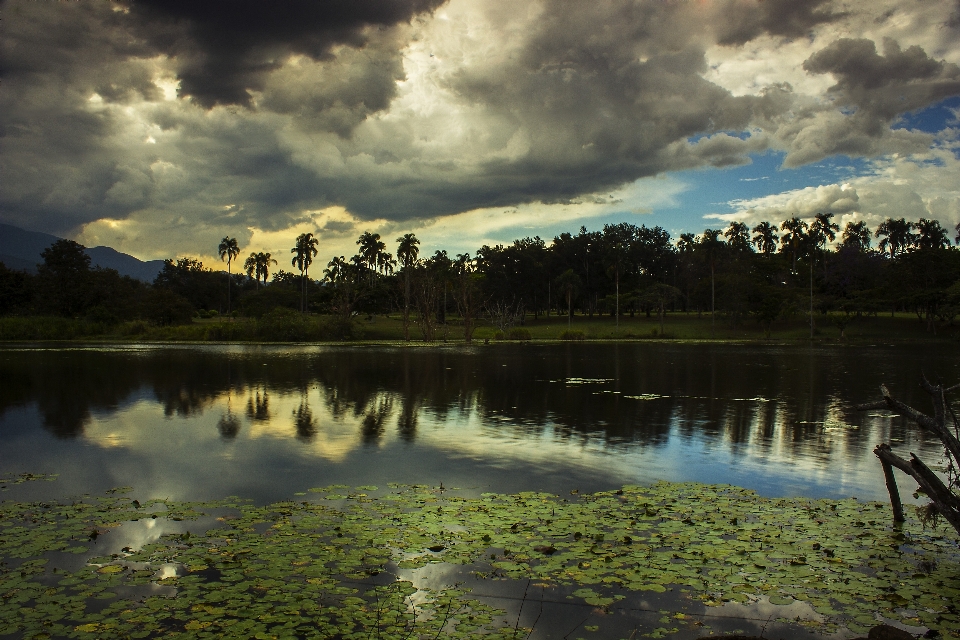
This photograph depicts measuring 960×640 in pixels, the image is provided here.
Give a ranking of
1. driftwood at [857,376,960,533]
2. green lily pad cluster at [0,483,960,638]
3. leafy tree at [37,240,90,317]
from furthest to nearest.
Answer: leafy tree at [37,240,90,317]
driftwood at [857,376,960,533]
green lily pad cluster at [0,483,960,638]

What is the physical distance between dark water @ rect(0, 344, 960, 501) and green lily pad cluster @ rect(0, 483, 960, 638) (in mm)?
1384

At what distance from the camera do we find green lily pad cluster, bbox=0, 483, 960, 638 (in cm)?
608

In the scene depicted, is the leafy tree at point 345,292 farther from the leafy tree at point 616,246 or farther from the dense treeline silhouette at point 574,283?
the leafy tree at point 616,246

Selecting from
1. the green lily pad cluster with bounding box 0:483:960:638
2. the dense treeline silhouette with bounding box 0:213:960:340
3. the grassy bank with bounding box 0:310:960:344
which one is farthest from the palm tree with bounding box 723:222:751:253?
the green lily pad cluster with bounding box 0:483:960:638

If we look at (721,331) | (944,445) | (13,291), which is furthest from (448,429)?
(13,291)

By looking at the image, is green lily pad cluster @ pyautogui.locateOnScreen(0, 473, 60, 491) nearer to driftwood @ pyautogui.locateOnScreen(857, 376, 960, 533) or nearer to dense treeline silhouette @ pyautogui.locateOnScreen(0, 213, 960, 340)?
driftwood @ pyautogui.locateOnScreen(857, 376, 960, 533)

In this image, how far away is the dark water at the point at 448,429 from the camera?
11945 millimetres

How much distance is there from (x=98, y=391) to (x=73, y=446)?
448 inches

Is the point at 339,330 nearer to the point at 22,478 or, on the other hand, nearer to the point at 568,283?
the point at 568,283

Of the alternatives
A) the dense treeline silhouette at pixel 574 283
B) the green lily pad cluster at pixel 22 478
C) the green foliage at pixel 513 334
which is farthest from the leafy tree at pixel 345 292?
the green lily pad cluster at pixel 22 478

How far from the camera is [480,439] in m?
15.7

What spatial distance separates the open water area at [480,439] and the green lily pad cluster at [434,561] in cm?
35

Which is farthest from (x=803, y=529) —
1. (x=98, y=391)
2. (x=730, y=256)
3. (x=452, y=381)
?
(x=730, y=256)

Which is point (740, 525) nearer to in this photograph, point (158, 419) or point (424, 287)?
point (158, 419)
